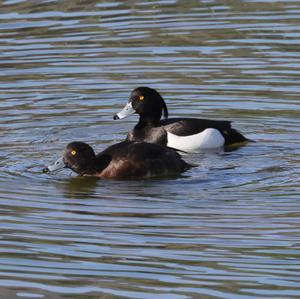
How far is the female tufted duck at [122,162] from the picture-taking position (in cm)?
1299

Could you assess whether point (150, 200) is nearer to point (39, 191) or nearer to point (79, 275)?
point (39, 191)

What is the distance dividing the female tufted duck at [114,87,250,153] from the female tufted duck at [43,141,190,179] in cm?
154

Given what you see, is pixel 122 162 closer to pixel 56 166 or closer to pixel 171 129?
pixel 56 166

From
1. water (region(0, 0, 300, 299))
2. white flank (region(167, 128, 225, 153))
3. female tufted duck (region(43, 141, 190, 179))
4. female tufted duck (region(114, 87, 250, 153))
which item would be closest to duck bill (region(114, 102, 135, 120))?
female tufted duck (region(114, 87, 250, 153))

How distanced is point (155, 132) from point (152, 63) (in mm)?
2619

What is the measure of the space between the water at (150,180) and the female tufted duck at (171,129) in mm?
286

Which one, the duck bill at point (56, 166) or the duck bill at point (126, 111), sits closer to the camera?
the duck bill at point (56, 166)

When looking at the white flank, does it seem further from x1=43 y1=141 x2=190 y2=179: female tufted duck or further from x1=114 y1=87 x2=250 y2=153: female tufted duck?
x1=43 y1=141 x2=190 y2=179: female tufted duck

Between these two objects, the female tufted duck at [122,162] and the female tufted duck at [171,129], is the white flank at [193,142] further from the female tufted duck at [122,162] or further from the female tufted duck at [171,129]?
the female tufted duck at [122,162]

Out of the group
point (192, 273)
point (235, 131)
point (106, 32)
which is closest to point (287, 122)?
point (235, 131)

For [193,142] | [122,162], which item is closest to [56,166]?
[122,162]

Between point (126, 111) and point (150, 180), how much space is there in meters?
2.36

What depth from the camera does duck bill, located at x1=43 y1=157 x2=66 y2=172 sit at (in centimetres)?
1293

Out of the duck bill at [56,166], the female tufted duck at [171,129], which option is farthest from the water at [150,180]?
the female tufted duck at [171,129]
